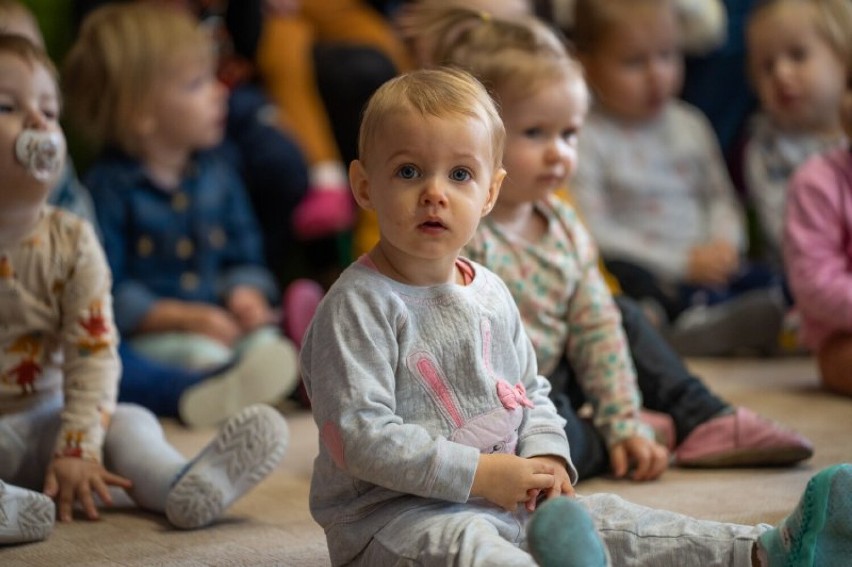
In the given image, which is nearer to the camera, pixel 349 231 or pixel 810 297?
pixel 810 297

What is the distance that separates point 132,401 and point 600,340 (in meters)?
0.85

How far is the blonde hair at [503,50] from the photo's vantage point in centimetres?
159

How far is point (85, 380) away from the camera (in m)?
1.49

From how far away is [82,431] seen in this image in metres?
1.47

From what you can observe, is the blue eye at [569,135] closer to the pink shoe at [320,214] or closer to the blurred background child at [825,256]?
the blurred background child at [825,256]

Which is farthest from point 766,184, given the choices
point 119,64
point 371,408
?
point 371,408

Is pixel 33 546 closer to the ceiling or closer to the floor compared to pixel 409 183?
closer to the floor

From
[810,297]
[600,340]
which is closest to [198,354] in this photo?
[600,340]

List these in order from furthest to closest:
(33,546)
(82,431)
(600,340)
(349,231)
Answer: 1. (349,231)
2. (600,340)
3. (82,431)
4. (33,546)

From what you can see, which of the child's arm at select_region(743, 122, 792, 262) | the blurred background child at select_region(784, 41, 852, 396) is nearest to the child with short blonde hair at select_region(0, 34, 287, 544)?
the blurred background child at select_region(784, 41, 852, 396)

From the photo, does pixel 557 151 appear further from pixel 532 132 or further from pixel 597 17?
pixel 597 17

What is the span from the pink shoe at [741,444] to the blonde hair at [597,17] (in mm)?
1137

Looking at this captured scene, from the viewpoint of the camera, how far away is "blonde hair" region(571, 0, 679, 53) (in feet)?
8.43

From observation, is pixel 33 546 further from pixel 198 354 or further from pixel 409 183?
pixel 198 354
